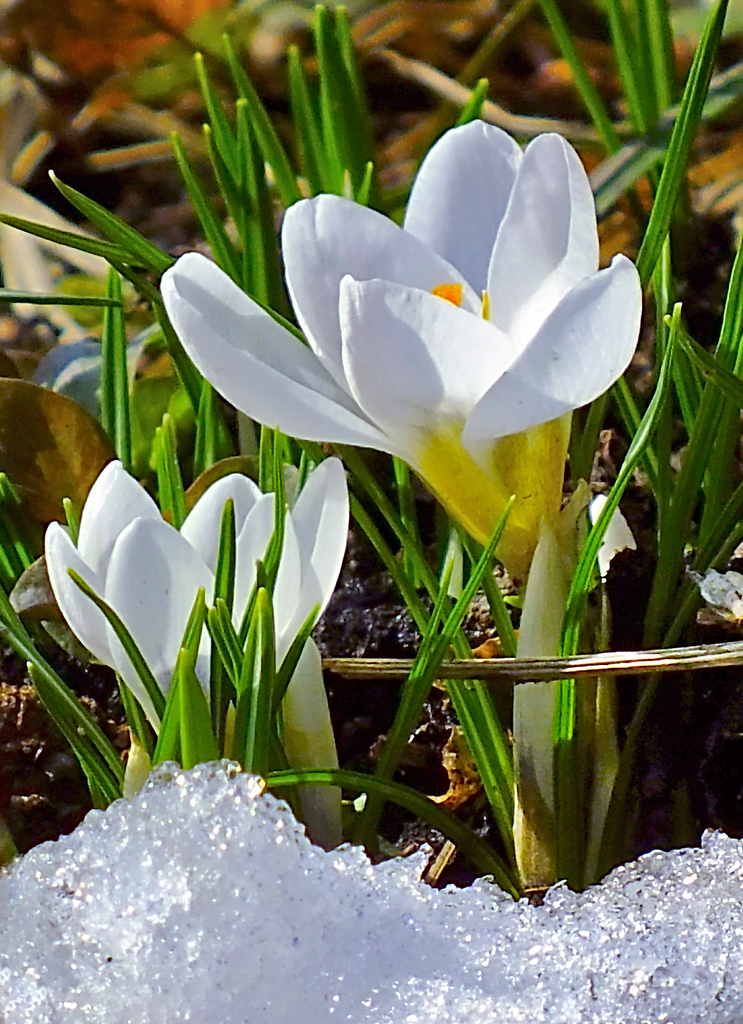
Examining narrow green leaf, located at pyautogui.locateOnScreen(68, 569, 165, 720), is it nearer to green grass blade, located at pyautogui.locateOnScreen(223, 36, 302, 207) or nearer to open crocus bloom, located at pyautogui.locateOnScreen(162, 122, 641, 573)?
open crocus bloom, located at pyautogui.locateOnScreen(162, 122, 641, 573)

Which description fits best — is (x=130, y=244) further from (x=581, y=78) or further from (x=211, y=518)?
(x=581, y=78)

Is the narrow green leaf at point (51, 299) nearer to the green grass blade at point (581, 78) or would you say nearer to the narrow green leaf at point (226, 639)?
the narrow green leaf at point (226, 639)

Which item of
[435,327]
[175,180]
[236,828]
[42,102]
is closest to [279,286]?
[435,327]

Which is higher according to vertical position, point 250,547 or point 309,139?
point 309,139

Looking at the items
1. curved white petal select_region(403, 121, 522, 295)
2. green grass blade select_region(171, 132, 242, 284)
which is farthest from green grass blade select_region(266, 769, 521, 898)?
green grass blade select_region(171, 132, 242, 284)

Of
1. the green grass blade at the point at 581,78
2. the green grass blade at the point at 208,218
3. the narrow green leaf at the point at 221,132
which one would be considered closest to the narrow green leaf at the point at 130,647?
the green grass blade at the point at 208,218

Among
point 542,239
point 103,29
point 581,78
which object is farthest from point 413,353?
point 103,29

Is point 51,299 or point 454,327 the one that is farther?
point 51,299
